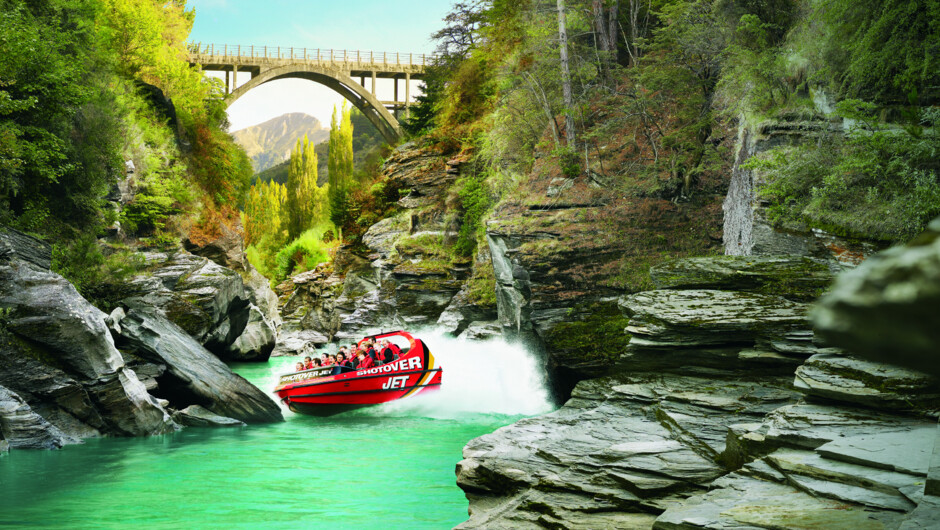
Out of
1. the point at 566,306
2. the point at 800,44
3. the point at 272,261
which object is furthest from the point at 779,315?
the point at 272,261

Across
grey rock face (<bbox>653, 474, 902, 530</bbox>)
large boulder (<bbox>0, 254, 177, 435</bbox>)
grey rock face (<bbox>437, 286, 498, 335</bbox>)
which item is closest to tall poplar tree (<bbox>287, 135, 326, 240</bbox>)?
grey rock face (<bbox>437, 286, 498, 335</bbox>)

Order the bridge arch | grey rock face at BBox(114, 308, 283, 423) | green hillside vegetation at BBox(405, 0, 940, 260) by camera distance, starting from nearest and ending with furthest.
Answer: green hillside vegetation at BBox(405, 0, 940, 260) → grey rock face at BBox(114, 308, 283, 423) → the bridge arch

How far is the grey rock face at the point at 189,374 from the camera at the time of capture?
1628 cm

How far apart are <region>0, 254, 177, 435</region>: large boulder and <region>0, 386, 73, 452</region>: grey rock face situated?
3.12 feet

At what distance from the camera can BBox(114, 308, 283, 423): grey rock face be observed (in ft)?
53.4

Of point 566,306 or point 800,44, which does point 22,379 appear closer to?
point 566,306

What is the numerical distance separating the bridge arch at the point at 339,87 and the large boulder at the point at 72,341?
34046 millimetres

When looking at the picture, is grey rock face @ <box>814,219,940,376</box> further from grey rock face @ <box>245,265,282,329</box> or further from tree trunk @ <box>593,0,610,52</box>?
grey rock face @ <box>245,265,282,329</box>

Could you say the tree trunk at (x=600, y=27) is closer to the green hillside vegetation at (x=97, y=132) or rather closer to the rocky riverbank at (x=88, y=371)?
the rocky riverbank at (x=88, y=371)

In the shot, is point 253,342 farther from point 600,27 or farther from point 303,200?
point 303,200

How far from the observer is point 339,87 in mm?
49219

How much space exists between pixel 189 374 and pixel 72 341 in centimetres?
350

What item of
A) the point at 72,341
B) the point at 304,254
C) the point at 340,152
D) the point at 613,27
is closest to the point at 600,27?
the point at 613,27

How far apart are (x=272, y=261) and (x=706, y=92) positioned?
4641cm
